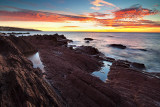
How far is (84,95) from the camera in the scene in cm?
535

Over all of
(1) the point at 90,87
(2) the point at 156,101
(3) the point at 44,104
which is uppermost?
(3) the point at 44,104

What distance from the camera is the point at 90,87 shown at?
230 inches

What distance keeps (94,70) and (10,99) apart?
9271mm

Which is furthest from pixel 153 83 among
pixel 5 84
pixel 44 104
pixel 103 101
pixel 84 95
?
pixel 5 84

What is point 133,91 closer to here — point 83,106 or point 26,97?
point 83,106

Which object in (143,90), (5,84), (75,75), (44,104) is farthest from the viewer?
(143,90)

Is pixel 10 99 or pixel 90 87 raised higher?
pixel 10 99

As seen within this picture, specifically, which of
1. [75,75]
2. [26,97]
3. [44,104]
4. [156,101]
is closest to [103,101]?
[75,75]

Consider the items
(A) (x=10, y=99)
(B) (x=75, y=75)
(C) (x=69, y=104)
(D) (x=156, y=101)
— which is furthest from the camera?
(B) (x=75, y=75)

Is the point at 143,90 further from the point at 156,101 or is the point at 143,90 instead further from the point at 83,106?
the point at 83,106

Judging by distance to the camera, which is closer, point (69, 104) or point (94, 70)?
point (69, 104)

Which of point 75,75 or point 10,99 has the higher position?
point 10,99

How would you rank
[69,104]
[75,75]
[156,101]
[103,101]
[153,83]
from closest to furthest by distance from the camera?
1. [69,104]
2. [103,101]
3. [156,101]
4. [75,75]
5. [153,83]

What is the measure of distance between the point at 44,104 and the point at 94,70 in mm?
8280
